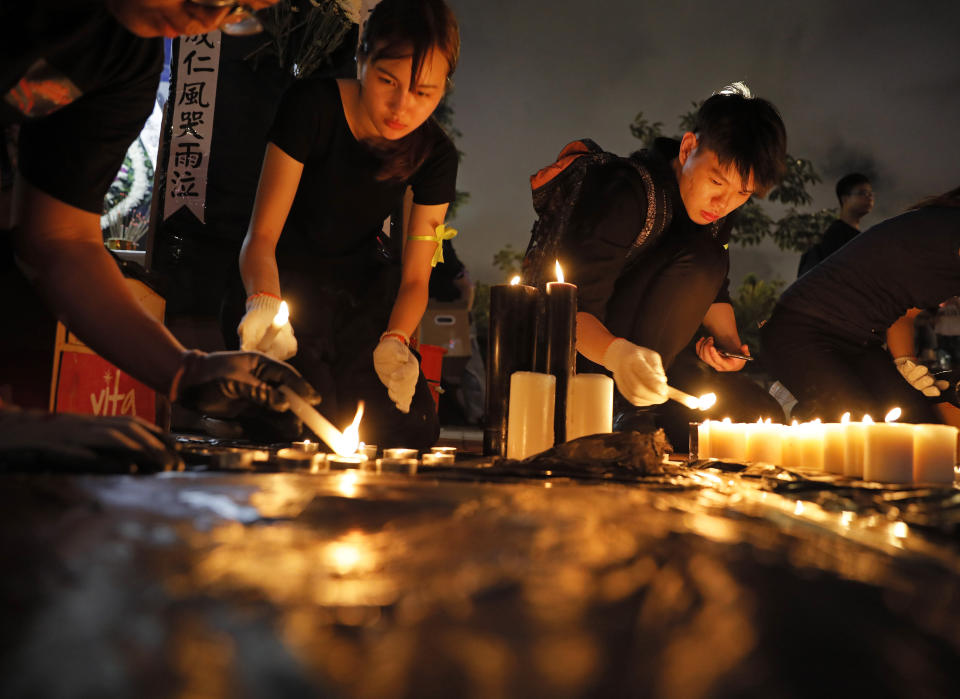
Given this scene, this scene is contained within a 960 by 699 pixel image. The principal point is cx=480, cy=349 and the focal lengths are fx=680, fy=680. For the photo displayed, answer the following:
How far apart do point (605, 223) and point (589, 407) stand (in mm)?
1109

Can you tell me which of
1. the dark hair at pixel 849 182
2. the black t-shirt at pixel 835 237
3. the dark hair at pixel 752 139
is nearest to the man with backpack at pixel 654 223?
the dark hair at pixel 752 139

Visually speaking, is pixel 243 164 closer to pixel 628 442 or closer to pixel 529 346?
pixel 529 346

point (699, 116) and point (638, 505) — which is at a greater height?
point (699, 116)

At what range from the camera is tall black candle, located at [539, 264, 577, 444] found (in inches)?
48.1

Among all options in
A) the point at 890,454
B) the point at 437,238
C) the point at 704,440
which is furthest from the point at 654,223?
the point at 890,454

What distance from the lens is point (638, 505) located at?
634mm

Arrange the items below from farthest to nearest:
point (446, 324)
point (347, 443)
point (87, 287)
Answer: point (446, 324), point (87, 287), point (347, 443)

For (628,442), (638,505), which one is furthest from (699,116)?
(638,505)

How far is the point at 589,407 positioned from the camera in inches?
49.3

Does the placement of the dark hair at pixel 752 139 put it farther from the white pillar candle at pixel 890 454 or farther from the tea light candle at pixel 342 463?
the tea light candle at pixel 342 463

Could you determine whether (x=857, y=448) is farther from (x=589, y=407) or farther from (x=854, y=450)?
(x=589, y=407)

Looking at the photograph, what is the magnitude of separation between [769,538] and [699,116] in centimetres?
202

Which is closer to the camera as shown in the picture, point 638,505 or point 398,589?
point 398,589

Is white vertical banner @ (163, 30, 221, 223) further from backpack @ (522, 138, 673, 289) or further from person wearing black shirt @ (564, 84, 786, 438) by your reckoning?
person wearing black shirt @ (564, 84, 786, 438)
